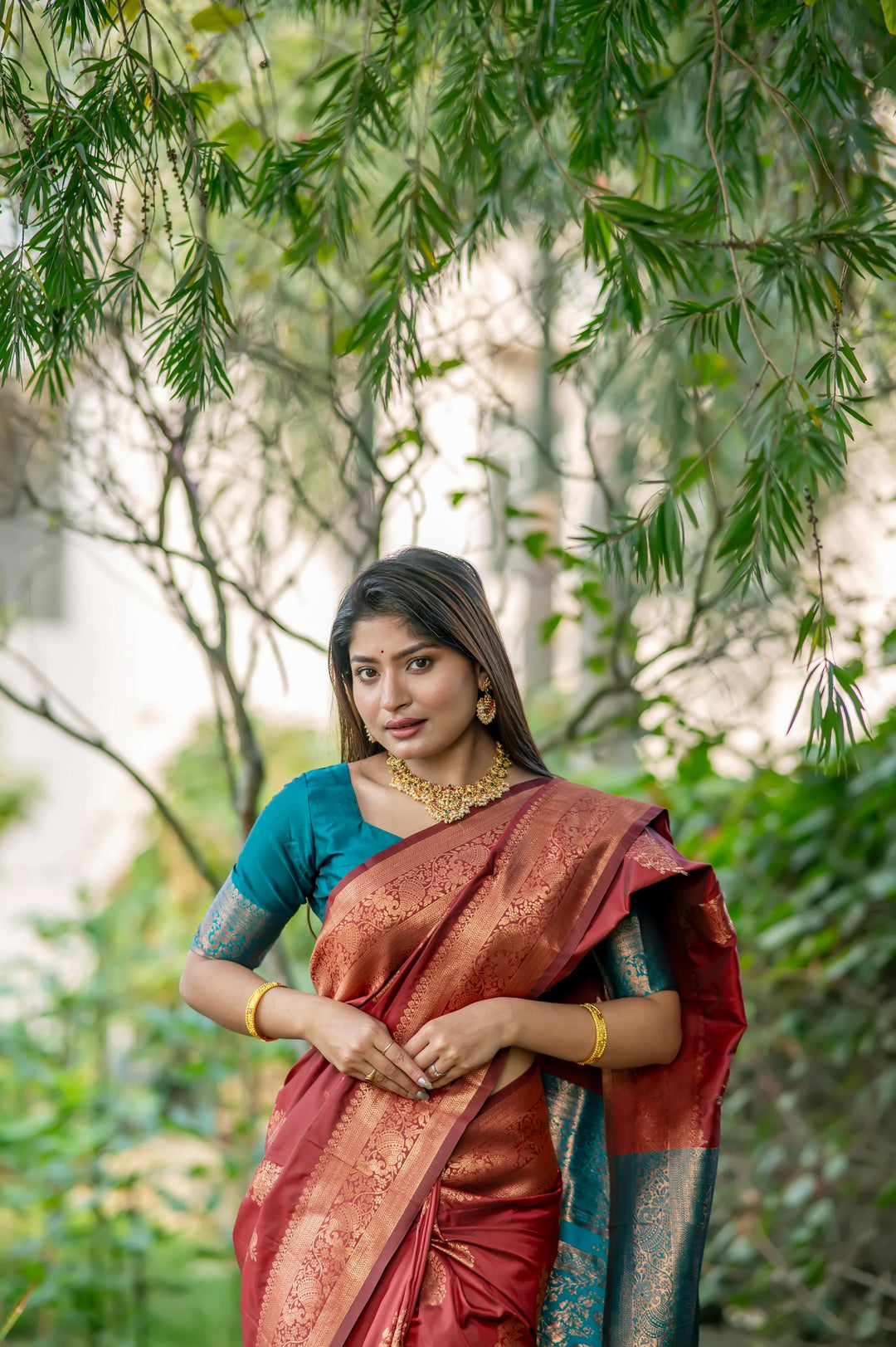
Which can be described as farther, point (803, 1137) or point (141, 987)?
point (141, 987)

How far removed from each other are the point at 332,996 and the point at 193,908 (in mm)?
3339

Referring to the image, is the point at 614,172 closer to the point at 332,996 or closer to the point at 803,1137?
the point at 332,996

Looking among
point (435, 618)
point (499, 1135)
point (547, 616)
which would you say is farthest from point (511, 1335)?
point (547, 616)

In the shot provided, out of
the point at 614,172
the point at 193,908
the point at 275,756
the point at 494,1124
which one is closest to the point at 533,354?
the point at 275,756

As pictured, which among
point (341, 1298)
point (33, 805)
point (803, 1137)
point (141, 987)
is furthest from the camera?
point (33, 805)

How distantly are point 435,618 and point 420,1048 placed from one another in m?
0.56

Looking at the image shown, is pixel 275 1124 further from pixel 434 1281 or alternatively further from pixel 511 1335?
pixel 511 1335

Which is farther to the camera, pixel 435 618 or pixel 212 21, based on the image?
pixel 212 21

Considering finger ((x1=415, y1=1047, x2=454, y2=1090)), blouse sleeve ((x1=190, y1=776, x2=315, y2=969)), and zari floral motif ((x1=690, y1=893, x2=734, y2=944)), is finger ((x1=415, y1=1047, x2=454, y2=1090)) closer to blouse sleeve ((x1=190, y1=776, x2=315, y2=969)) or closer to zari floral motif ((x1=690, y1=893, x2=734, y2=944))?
blouse sleeve ((x1=190, y1=776, x2=315, y2=969))

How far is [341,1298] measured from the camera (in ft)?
4.77

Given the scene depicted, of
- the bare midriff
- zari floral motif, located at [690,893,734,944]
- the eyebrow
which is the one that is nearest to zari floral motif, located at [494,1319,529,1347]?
the bare midriff

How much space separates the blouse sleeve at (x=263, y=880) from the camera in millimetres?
1603

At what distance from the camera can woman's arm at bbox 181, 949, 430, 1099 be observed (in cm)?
147

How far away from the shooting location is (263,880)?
5.25 feet
